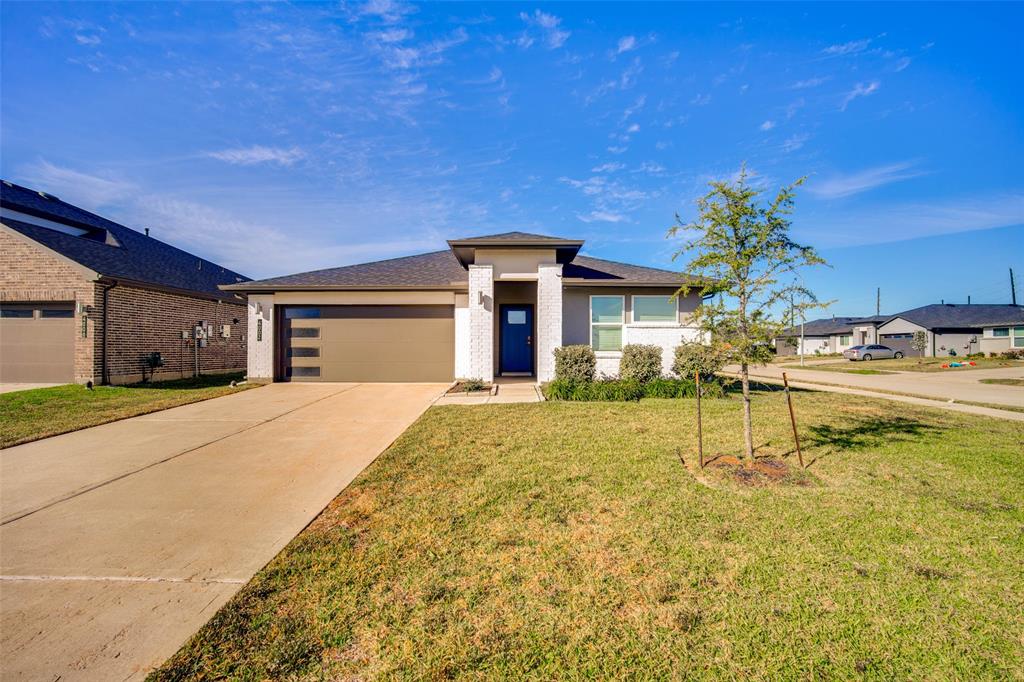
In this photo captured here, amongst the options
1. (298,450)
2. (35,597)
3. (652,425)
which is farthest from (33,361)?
A: (652,425)

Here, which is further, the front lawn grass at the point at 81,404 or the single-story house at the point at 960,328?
the single-story house at the point at 960,328

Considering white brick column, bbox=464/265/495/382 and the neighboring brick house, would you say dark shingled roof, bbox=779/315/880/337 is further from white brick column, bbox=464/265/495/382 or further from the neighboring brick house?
the neighboring brick house

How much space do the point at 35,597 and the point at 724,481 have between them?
17.9 ft

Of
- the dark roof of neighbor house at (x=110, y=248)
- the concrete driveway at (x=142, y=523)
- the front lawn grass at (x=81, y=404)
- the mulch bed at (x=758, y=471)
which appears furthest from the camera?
the dark roof of neighbor house at (x=110, y=248)

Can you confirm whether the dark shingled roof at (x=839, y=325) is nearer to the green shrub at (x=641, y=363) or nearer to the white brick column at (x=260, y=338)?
the green shrub at (x=641, y=363)

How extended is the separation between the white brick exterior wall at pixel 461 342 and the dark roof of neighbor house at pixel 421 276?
0.87m

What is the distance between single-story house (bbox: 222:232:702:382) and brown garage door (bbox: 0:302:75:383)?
425 centimetres

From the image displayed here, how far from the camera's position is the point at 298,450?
5637 millimetres

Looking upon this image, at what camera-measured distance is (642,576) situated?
2664 mm

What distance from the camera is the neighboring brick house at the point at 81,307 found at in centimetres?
1143

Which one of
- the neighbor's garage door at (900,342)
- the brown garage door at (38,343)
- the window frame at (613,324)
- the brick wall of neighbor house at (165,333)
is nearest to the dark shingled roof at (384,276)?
the brick wall of neighbor house at (165,333)

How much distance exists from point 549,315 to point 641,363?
9.08ft

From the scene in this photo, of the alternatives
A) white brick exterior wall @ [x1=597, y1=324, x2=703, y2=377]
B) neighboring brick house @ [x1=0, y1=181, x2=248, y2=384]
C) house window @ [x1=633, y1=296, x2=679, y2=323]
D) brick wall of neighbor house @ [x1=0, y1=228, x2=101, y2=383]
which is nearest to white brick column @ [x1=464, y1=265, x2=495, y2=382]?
white brick exterior wall @ [x1=597, y1=324, x2=703, y2=377]

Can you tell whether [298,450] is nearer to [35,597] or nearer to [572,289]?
[35,597]
